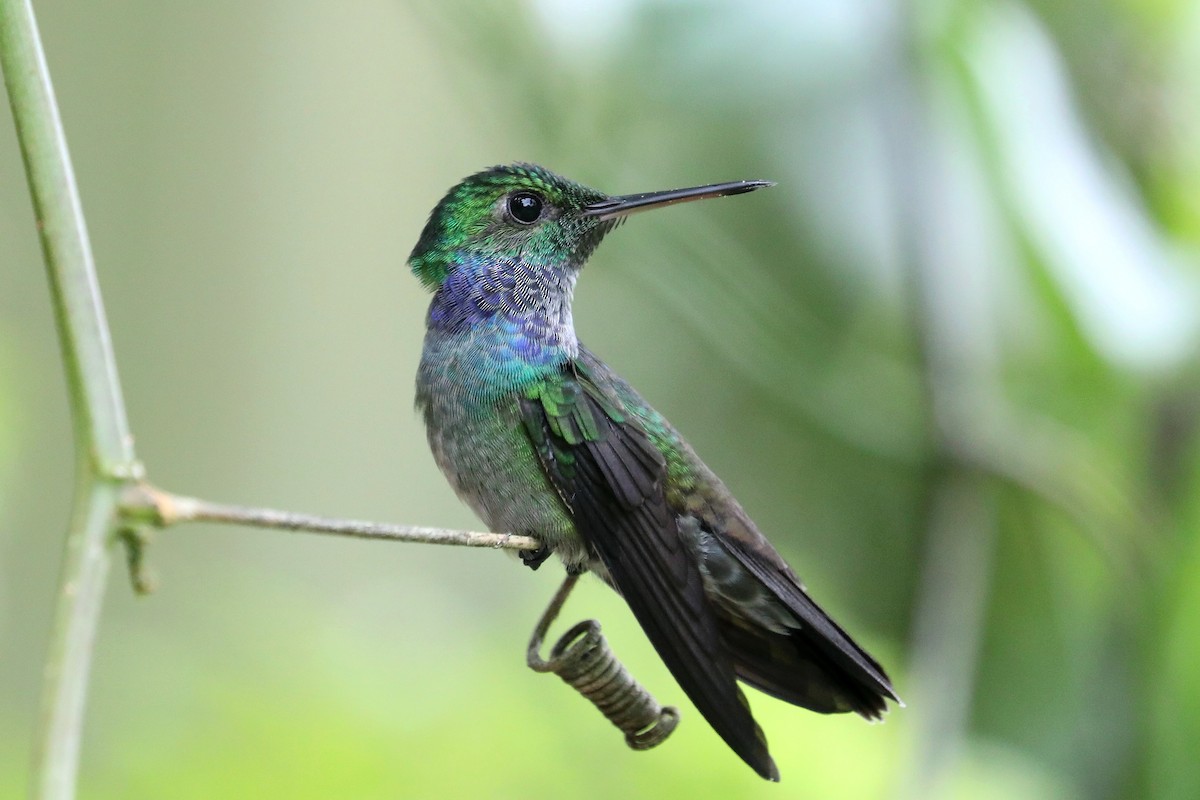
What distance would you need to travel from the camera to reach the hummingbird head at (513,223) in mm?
1172

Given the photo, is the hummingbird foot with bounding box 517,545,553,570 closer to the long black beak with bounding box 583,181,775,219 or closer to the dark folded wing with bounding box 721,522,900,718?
the dark folded wing with bounding box 721,522,900,718

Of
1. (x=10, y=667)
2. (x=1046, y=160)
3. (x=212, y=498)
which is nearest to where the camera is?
(x=1046, y=160)

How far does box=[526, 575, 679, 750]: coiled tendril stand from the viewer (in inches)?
25.3

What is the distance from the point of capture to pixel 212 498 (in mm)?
2895

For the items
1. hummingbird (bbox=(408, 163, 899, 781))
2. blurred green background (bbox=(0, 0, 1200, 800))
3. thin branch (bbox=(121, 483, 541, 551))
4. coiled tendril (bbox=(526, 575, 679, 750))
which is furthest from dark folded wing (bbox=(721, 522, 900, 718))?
blurred green background (bbox=(0, 0, 1200, 800))

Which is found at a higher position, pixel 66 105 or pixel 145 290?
pixel 66 105

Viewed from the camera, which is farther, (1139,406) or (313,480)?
(313,480)

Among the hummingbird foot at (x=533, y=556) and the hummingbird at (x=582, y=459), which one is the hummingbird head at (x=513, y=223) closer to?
the hummingbird at (x=582, y=459)

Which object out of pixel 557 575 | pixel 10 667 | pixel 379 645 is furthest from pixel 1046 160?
pixel 10 667

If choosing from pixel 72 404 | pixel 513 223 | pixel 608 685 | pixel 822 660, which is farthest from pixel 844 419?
pixel 72 404

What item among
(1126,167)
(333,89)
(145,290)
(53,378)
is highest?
(1126,167)

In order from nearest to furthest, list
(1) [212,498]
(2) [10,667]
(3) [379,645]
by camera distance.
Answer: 1. (3) [379,645]
2. (2) [10,667]
3. (1) [212,498]

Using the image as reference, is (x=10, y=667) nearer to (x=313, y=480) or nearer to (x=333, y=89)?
(x=313, y=480)

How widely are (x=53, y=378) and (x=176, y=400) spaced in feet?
1.33
